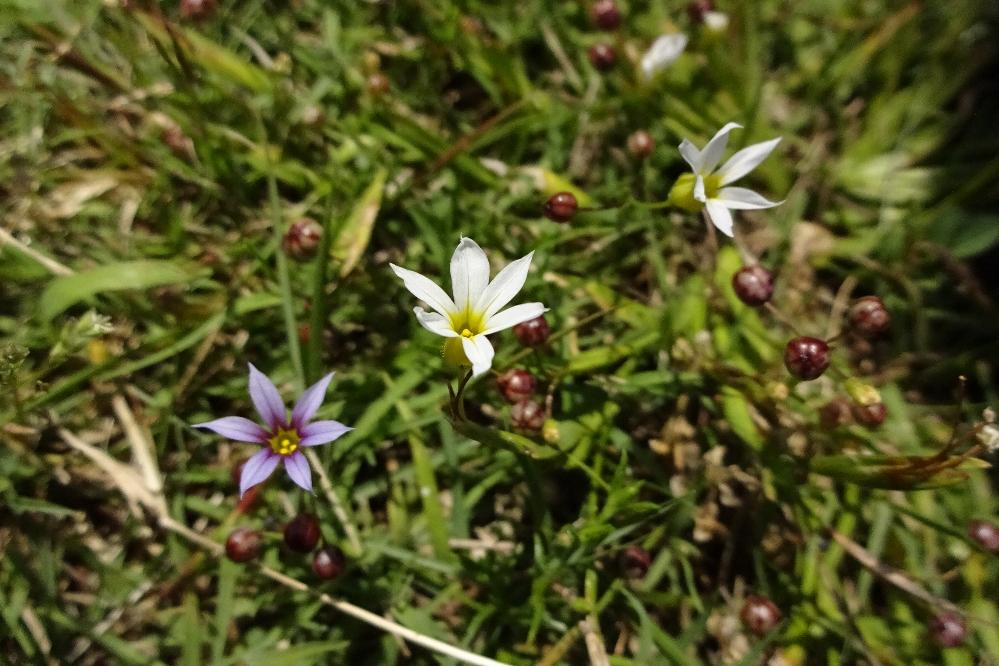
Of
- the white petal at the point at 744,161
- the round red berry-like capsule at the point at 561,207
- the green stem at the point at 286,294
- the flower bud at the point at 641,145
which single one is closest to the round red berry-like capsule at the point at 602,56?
the flower bud at the point at 641,145

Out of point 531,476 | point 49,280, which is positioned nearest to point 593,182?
point 531,476

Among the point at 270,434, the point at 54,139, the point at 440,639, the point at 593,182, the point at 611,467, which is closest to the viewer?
the point at 270,434

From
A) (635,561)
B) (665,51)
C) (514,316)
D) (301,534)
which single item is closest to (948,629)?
(635,561)

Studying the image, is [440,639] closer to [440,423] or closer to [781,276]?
[440,423]

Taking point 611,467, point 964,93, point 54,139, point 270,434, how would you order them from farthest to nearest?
point 964,93 → point 54,139 → point 611,467 → point 270,434

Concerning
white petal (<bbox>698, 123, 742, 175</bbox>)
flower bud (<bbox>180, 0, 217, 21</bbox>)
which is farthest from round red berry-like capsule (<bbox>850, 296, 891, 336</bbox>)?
flower bud (<bbox>180, 0, 217, 21</bbox>)

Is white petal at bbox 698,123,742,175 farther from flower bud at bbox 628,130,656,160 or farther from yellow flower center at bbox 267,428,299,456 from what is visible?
yellow flower center at bbox 267,428,299,456

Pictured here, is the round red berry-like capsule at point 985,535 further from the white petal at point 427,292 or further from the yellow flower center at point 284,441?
the yellow flower center at point 284,441
